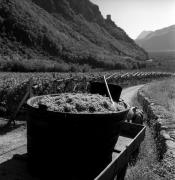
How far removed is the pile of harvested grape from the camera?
16.1ft

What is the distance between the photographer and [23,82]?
502 inches

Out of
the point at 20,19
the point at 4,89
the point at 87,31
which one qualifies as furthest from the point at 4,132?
the point at 87,31

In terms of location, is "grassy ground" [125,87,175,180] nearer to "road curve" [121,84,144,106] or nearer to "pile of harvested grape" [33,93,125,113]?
"pile of harvested grape" [33,93,125,113]

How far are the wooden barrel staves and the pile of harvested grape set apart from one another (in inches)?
12.5

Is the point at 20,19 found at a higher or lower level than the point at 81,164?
higher

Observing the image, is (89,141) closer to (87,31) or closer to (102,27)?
(87,31)

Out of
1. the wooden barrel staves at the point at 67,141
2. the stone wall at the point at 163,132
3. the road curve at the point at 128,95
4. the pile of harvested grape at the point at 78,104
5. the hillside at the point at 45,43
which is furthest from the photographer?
the hillside at the point at 45,43

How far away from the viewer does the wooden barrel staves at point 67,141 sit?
179 inches

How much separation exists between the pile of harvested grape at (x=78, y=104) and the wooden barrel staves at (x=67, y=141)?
32 centimetres

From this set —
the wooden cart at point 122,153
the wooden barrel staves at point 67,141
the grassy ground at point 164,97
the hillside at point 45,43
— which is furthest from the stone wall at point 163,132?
the hillside at point 45,43

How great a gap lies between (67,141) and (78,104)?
0.70 metres

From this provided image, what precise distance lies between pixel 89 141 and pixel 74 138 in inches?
9.4

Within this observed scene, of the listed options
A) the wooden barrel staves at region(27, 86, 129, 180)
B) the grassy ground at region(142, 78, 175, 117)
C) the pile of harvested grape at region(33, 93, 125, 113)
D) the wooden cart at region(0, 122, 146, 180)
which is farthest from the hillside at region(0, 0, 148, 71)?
the wooden barrel staves at region(27, 86, 129, 180)

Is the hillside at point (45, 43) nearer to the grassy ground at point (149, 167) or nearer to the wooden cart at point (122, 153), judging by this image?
the grassy ground at point (149, 167)
